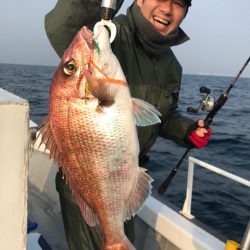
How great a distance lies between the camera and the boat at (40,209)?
64.8 inches

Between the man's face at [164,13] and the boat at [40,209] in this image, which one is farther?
the man's face at [164,13]

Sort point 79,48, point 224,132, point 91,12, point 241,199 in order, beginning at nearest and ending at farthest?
point 79,48
point 91,12
point 241,199
point 224,132

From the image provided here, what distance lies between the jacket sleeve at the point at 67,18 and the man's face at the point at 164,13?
21.4 inches

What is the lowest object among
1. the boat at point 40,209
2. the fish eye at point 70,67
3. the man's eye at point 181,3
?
the boat at point 40,209

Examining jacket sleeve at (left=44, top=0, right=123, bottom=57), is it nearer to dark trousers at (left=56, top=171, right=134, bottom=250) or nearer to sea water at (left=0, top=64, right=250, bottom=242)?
dark trousers at (left=56, top=171, right=134, bottom=250)

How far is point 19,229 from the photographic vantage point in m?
1.74

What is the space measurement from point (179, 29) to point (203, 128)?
0.72 m

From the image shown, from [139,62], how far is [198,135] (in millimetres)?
649

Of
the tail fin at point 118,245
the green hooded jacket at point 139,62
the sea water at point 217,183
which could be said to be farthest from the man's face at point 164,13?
the sea water at point 217,183

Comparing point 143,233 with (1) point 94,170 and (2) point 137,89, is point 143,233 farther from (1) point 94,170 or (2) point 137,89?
(1) point 94,170

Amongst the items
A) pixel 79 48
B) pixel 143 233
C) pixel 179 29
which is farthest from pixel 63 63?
pixel 143 233

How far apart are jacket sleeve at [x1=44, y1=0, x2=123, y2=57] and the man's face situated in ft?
1.79

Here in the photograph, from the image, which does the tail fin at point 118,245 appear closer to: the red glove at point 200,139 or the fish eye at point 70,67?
the fish eye at point 70,67

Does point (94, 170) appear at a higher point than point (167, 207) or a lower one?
higher
